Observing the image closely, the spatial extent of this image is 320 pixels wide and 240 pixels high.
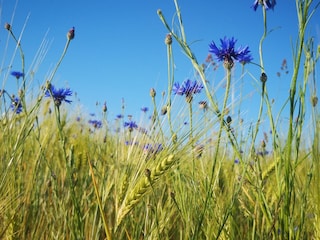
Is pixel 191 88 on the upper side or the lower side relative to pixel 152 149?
upper

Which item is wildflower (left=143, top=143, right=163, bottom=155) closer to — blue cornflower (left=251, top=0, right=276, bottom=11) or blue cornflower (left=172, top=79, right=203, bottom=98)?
blue cornflower (left=172, top=79, right=203, bottom=98)

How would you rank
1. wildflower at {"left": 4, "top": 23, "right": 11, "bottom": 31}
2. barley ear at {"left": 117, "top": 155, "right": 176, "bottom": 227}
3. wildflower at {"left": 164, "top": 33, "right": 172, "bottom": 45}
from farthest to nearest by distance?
1. wildflower at {"left": 4, "top": 23, "right": 11, "bottom": 31}
2. wildflower at {"left": 164, "top": 33, "right": 172, "bottom": 45}
3. barley ear at {"left": 117, "top": 155, "right": 176, "bottom": 227}

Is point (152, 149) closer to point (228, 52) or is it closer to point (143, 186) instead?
point (143, 186)

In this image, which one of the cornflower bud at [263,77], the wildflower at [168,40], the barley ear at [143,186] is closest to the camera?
the barley ear at [143,186]

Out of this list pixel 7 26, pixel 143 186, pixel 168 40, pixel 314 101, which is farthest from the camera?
pixel 7 26

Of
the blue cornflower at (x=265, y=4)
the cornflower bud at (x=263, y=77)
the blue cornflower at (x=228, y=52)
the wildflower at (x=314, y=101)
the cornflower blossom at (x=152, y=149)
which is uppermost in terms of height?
the blue cornflower at (x=265, y=4)

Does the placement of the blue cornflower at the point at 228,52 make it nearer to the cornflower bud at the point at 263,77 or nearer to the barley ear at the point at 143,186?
the cornflower bud at the point at 263,77

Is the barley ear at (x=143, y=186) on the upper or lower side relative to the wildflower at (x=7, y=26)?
lower

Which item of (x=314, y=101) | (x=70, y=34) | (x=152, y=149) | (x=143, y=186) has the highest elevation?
(x=70, y=34)

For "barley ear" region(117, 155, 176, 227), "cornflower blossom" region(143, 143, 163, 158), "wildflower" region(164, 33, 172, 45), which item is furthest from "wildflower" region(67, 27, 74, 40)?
"barley ear" region(117, 155, 176, 227)

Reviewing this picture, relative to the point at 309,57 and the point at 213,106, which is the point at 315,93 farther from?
the point at 213,106

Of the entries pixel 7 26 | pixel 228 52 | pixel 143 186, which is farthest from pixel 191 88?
pixel 7 26

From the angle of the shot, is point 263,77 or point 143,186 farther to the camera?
point 263,77

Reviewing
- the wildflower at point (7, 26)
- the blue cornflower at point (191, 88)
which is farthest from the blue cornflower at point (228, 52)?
the wildflower at point (7, 26)
